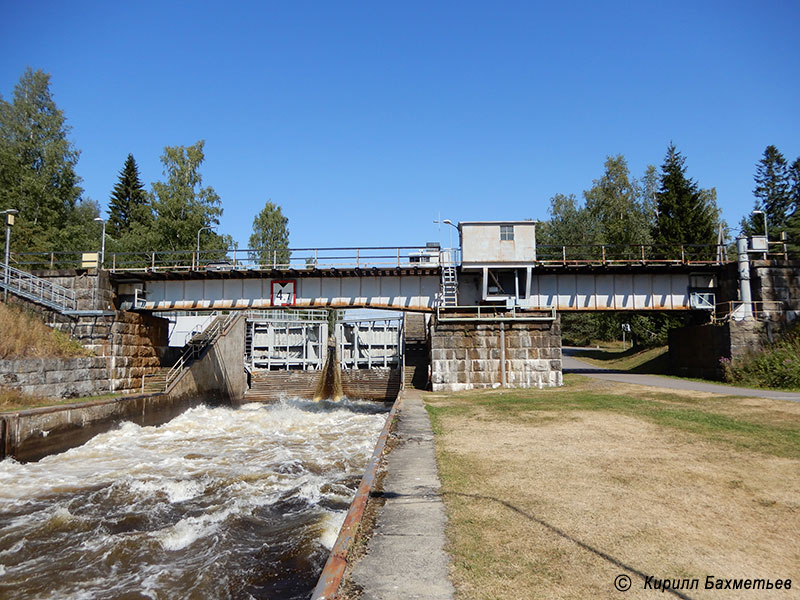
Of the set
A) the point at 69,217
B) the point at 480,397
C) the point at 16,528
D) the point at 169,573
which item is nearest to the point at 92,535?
the point at 16,528

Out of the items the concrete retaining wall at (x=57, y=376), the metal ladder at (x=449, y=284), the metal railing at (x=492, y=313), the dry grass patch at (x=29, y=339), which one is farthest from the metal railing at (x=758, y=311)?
the dry grass patch at (x=29, y=339)

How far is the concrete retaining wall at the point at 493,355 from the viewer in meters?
24.4

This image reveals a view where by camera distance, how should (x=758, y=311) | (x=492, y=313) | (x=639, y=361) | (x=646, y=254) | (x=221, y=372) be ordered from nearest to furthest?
(x=758, y=311)
(x=492, y=313)
(x=221, y=372)
(x=639, y=361)
(x=646, y=254)

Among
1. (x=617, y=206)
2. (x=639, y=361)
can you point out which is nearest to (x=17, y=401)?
(x=639, y=361)

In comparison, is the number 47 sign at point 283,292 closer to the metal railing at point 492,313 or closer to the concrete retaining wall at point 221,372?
the concrete retaining wall at point 221,372

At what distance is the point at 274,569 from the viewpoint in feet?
22.4

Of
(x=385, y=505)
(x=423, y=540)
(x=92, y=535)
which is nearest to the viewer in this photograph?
(x=423, y=540)

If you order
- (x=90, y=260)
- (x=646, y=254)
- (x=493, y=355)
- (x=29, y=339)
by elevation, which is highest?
(x=646, y=254)

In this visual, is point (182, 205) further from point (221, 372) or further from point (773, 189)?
point (773, 189)

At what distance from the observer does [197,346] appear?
3020cm

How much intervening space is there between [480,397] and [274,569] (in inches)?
557

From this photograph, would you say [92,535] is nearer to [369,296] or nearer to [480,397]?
[480,397]

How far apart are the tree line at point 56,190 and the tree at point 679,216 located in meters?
32.0

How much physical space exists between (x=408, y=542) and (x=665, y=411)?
A: 11.3 metres
